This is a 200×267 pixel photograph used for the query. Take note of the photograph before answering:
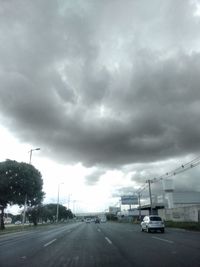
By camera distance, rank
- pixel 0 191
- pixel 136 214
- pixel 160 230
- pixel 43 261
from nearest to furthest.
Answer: pixel 43 261
pixel 160 230
pixel 0 191
pixel 136 214

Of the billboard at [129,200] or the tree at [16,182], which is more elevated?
the billboard at [129,200]

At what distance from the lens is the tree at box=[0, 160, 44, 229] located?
175 feet

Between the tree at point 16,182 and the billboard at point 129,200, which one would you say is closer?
the tree at point 16,182

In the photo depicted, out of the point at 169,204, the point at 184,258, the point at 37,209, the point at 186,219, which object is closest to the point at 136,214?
the point at 169,204

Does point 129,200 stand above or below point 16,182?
above

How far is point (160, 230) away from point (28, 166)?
27864 mm

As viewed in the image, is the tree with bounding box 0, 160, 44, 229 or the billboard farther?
the billboard

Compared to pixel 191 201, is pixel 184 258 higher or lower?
lower

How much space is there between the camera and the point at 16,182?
5422 cm

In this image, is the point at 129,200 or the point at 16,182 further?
the point at 129,200

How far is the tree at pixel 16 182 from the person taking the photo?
5338 centimetres

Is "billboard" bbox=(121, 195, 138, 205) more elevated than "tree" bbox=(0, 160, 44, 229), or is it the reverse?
"billboard" bbox=(121, 195, 138, 205)

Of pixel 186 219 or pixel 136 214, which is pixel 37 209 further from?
pixel 136 214

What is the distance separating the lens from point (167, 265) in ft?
35.8
